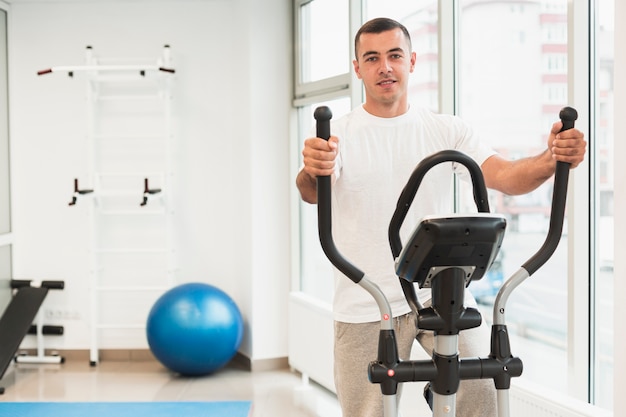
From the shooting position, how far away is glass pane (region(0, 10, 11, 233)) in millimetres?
5816

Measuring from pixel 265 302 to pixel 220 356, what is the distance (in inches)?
20.8

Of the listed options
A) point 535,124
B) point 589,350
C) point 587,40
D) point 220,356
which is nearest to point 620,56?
point 587,40

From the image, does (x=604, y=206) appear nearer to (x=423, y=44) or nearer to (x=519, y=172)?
(x=519, y=172)

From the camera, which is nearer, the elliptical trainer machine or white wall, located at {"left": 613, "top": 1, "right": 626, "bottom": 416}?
the elliptical trainer machine

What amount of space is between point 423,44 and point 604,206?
151 cm

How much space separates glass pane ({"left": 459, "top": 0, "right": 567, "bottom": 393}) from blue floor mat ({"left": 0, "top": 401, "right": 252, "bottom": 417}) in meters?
1.71

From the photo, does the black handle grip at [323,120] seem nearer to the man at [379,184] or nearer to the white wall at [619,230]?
the man at [379,184]

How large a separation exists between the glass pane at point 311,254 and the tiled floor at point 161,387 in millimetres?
589

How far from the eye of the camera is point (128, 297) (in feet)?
19.4

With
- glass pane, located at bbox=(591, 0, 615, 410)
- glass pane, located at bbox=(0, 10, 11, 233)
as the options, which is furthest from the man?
glass pane, located at bbox=(0, 10, 11, 233)

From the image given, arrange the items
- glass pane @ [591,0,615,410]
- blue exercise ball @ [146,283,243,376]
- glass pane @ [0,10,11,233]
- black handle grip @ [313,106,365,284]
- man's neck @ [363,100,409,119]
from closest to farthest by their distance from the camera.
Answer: black handle grip @ [313,106,365,284], man's neck @ [363,100,409,119], glass pane @ [591,0,615,410], blue exercise ball @ [146,283,243,376], glass pane @ [0,10,11,233]

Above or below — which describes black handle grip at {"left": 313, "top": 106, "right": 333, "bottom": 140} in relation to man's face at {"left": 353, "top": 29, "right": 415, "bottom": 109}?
below

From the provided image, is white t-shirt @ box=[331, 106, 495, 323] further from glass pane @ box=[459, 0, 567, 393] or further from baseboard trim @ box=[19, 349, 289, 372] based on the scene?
baseboard trim @ box=[19, 349, 289, 372]

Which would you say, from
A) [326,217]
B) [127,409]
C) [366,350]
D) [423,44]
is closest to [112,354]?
[127,409]
